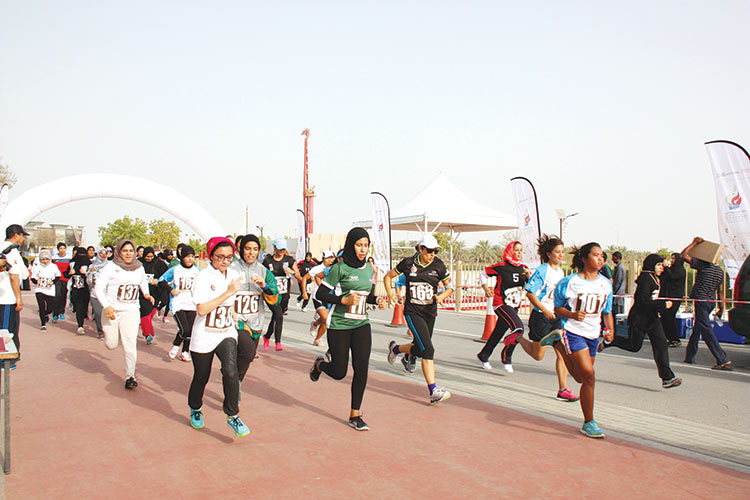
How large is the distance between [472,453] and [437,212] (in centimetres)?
1887

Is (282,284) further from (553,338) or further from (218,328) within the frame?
(553,338)

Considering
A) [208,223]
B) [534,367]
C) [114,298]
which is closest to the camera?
[114,298]

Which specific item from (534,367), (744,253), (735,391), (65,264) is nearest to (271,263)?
(534,367)

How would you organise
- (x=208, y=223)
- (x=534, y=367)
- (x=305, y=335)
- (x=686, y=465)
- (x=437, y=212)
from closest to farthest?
(x=686, y=465), (x=534, y=367), (x=305, y=335), (x=437, y=212), (x=208, y=223)

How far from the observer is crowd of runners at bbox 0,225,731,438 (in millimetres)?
5441

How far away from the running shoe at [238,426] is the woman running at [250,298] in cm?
81

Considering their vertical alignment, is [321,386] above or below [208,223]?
below

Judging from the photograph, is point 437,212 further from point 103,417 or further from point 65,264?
point 103,417

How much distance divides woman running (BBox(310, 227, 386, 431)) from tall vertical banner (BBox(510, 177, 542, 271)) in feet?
32.9

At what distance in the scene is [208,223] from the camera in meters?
28.3

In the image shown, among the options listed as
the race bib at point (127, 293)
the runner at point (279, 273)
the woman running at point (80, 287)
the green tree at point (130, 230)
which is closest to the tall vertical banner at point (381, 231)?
the runner at point (279, 273)

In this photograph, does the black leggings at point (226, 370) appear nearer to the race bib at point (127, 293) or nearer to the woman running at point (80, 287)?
the race bib at point (127, 293)

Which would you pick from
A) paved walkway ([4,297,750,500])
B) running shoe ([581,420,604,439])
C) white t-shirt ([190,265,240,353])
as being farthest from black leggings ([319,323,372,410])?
running shoe ([581,420,604,439])

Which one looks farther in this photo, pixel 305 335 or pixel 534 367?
pixel 305 335
